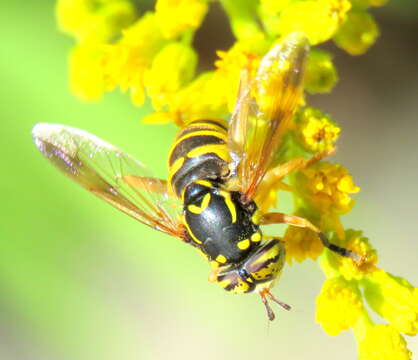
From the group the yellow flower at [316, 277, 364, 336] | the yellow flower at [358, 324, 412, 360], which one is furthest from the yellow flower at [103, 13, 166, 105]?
the yellow flower at [358, 324, 412, 360]

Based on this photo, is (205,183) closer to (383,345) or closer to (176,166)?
(176,166)

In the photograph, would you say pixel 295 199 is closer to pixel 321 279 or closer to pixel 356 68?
pixel 321 279

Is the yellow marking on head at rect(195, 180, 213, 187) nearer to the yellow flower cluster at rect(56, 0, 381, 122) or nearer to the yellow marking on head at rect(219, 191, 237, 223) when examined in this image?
the yellow marking on head at rect(219, 191, 237, 223)

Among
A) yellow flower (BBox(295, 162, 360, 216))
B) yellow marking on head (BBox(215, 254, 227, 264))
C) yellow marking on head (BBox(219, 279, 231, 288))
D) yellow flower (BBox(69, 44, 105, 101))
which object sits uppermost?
yellow flower (BBox(69, 44, 105, 101))

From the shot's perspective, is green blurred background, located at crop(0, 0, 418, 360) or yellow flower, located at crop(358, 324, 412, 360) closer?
yellow flower, located at crop(358, 324, 412, 360)

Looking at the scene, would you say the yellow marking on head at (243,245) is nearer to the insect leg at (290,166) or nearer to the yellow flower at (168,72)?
the insect leg at (290,166)

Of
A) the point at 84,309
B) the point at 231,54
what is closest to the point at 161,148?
the point at 84,309
